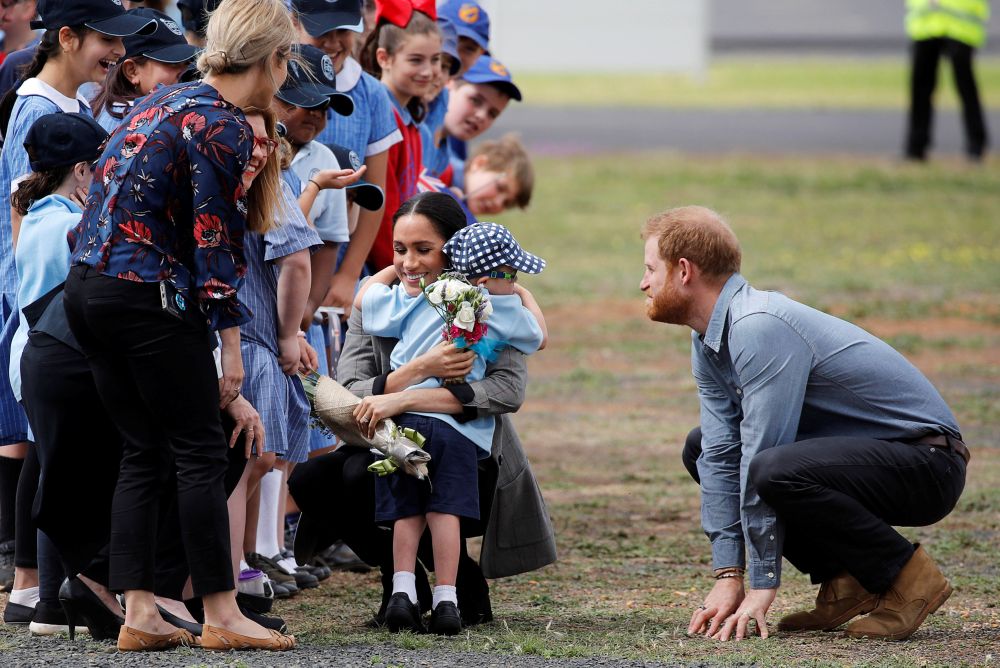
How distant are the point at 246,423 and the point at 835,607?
1861mm

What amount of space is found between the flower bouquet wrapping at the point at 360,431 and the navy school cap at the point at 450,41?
2219mm

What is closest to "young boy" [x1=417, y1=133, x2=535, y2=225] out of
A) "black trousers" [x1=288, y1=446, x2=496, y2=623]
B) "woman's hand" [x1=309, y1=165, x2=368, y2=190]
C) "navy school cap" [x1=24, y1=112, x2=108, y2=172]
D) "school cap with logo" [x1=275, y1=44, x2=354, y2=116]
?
"school cap with logo" [x1=275, y1=44, x2=354, y2=116]

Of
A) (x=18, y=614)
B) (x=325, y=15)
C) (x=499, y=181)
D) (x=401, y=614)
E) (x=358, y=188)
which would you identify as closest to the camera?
(x=401, y=614)

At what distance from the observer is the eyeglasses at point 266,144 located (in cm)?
412

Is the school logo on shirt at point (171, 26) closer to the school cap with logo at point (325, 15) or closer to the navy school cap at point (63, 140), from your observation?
the school cap with logo at point (325, 15)

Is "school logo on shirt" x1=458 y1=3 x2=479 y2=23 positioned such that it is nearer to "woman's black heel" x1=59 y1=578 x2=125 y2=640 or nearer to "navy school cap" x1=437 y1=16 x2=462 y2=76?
"navy school cap" x1=437 y1=16 x2=462 y2=76

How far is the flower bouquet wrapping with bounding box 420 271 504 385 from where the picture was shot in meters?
4.41

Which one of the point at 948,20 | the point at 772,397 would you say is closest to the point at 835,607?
the point at 772,397

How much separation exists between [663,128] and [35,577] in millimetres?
20807

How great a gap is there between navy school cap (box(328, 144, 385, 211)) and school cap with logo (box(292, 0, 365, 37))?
1.44 feet

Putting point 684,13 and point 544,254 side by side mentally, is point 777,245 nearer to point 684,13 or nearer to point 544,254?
point 544,254

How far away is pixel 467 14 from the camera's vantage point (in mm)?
7102

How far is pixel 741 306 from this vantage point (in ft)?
14.7

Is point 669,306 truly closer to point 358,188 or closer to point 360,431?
point 360,431
